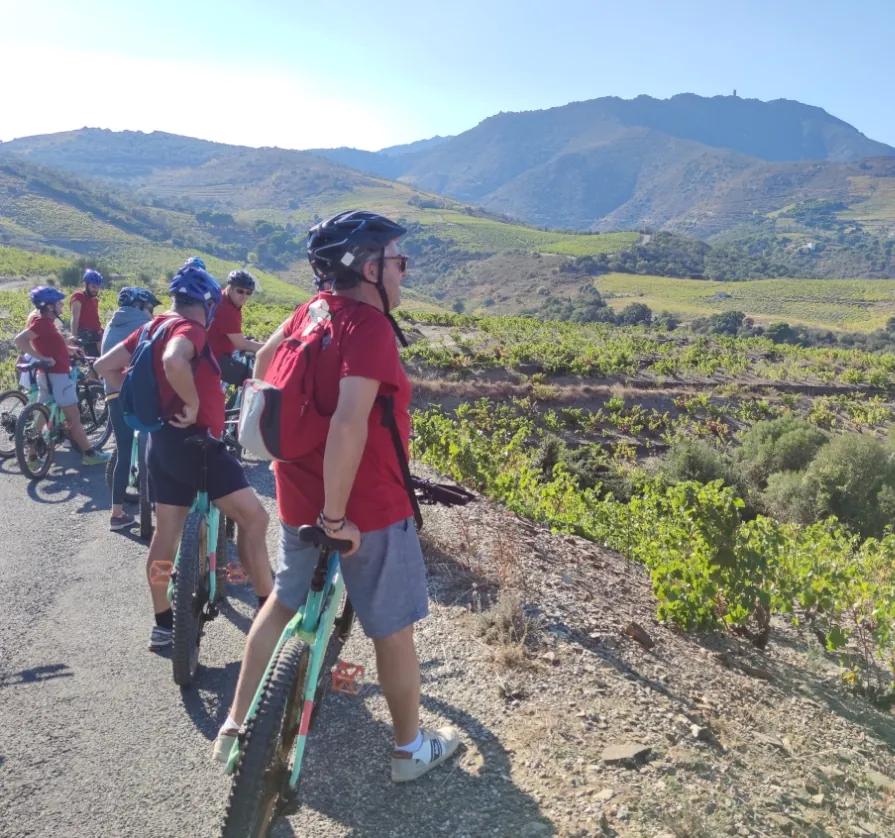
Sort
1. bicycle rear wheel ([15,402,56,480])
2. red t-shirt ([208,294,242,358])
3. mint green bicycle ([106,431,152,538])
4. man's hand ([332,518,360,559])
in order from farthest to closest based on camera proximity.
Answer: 1. bicycle rear wheel ([15,402,56,480])
2. red t-shirt ([208,294,242,358])
3. mint green bicycle ([106,431,152,538])
4. man's hand ([332,518,360,559])

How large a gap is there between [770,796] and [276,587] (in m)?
2.00

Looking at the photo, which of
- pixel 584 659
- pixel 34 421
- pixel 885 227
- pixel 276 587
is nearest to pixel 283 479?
pixel 276 587

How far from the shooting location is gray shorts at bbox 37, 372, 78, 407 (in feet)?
23.7

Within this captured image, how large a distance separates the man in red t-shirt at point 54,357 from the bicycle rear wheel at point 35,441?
76 millimetres

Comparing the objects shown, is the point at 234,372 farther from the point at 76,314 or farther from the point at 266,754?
the point at 76,314

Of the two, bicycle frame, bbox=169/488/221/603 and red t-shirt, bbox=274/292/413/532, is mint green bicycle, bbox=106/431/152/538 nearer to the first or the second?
bicycle frame, bbox=169/488/221/603

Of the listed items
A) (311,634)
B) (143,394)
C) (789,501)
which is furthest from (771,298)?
(311,634)

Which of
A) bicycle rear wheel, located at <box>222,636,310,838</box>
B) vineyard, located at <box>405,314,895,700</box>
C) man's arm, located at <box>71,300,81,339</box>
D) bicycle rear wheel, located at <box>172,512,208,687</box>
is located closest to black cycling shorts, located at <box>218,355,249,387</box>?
bicycle rear wheel, located at <box>172,512,208,687</box>

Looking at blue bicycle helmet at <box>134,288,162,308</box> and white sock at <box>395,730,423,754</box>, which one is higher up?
blue bicycle helmet at <box>134,288,162,308</box>

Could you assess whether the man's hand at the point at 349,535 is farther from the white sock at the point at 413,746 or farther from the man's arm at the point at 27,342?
the man's arm at the point at 27,342

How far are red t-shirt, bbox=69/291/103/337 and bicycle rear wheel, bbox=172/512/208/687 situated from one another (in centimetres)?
614

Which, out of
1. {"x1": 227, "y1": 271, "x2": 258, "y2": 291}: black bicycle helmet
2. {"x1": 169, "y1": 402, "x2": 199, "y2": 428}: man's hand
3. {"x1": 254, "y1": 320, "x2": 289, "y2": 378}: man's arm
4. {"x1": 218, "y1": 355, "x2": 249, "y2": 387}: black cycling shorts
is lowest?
{"x1": 218, "y1": 355, "x2": 249, "y2": 387}: black cycling shorts

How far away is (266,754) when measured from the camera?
7.12 ft

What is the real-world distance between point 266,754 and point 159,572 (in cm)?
176
